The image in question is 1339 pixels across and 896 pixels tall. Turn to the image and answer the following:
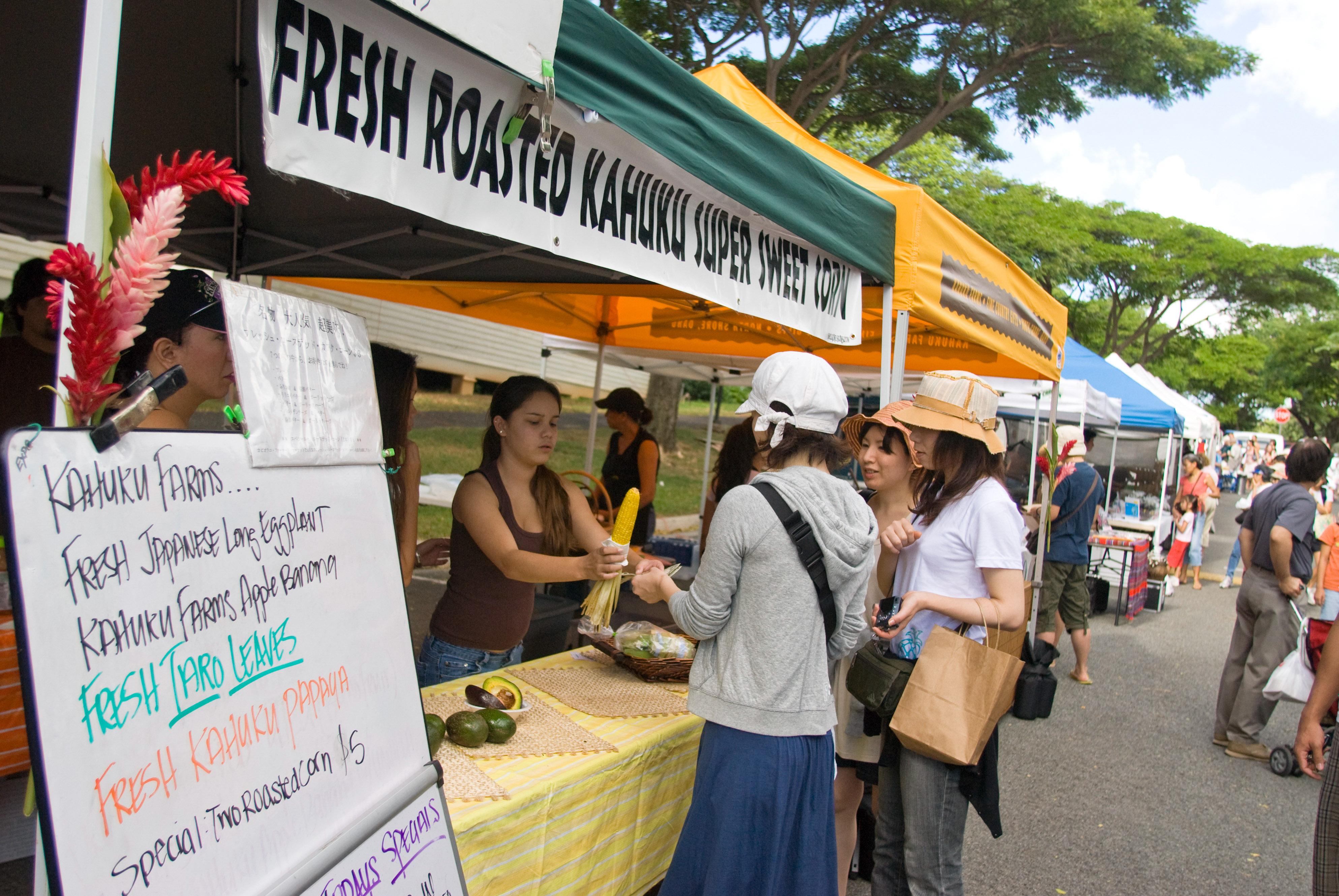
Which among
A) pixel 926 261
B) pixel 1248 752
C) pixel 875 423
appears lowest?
pixel 1248 752

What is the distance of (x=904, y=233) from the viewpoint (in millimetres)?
3266

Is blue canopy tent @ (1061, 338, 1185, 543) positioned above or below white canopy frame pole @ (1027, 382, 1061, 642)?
above

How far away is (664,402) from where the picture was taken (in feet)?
50.7

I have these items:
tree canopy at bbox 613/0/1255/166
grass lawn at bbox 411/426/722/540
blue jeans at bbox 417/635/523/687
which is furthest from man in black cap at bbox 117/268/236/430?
tree canopy at bbox 613/0/1255/166

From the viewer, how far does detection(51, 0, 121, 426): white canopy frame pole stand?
98 centimetres

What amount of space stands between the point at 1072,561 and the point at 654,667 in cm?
513

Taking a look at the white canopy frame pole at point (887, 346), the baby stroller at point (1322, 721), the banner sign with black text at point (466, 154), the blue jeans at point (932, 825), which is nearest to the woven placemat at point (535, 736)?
the blue jeans at point (932, 825)

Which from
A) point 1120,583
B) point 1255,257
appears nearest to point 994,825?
point 1120,583

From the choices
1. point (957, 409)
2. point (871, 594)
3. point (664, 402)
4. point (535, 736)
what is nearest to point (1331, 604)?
point (871, 594)

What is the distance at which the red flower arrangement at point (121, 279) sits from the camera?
917mm

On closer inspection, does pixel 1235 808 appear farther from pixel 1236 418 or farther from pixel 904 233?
pixel 1236 418

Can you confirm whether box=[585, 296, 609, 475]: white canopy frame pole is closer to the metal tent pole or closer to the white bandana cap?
the metal tent pole

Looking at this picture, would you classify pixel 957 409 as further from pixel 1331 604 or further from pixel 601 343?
pixel 1331 604

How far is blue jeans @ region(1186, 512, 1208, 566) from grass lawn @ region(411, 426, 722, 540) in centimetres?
776
